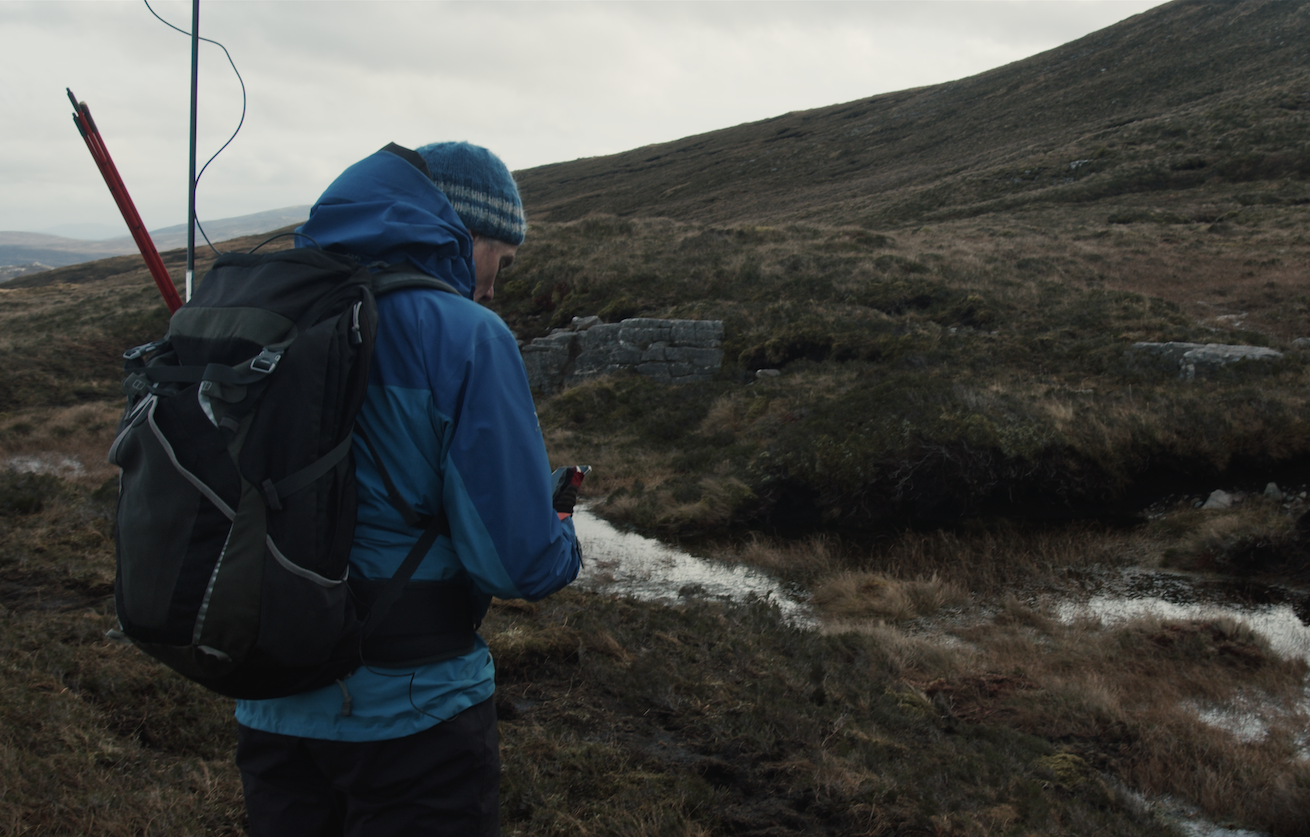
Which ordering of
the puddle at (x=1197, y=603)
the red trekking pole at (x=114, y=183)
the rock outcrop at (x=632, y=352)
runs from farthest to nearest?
the rock outcrop at (x=632, y=352) < the puddle at (x=1197, y=603) < the red trekking pole at (x=114, y=183)

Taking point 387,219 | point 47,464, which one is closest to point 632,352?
point 47,464

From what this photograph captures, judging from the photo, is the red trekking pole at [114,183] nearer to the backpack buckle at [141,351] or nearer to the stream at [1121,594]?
the backpack buckle at [141,351]

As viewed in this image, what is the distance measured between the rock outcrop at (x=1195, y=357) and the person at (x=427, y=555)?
12373 millimetres

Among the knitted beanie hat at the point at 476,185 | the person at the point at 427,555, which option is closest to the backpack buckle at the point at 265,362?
the person at the point at 427,555

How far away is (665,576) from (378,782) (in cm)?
643

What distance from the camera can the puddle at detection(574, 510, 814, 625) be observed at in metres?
7.15

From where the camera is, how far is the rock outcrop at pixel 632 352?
1588 cm

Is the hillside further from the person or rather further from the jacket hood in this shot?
the jacket hood

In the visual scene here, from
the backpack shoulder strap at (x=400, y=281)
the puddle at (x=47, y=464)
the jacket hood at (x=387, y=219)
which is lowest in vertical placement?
the puddle at (x=47, y=464)

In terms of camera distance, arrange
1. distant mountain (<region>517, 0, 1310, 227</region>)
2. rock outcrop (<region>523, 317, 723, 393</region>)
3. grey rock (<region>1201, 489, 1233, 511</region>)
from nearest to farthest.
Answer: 1. grey rock (<region>1201, 489, 1233, 511</region>)
2. rock outcrop (<region>523, 317, 723, 393</region>)
3. distant mountain (<region>517, 0, 1310, 227</region>)

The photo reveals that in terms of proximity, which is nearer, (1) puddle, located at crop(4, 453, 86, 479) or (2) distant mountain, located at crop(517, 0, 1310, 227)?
(1) puddle, located at crop(4, 453, 86, 479)

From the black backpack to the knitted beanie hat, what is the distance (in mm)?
518

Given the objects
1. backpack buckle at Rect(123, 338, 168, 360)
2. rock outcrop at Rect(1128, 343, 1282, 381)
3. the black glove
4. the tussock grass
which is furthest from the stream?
rock outcrop at Rect(1128, 343, 1282, 381)

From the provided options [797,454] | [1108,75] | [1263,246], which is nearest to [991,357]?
[797,454]
